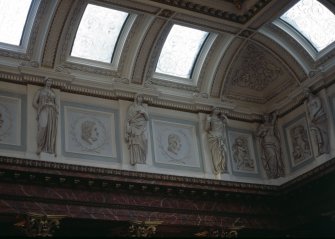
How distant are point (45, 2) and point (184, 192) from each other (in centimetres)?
562

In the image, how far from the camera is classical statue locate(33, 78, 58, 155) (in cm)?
1339

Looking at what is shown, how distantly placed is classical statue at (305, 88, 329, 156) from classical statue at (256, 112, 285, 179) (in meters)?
1.38

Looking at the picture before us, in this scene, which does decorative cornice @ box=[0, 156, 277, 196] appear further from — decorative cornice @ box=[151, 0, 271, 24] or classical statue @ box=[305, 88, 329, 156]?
decorative cornice @ box=[151, 0, 271, 24]

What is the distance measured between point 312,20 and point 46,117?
7445 millimetres

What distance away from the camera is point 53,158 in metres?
13.4

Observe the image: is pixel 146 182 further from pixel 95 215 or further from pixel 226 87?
pixel 226 87

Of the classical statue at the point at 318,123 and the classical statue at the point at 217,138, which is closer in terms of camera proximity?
the classical statue at the point at 318,123

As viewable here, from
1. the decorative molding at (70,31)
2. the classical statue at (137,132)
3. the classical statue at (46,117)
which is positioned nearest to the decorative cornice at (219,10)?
the decorative molding at (70,31)

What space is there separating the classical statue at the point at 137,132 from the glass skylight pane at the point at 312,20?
4574mm

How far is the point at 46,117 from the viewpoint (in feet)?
44.8

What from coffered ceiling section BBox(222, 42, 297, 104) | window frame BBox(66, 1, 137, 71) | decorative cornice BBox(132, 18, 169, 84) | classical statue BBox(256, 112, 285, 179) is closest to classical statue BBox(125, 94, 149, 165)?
decorative cornice BBox(132, 18, 169, 84)

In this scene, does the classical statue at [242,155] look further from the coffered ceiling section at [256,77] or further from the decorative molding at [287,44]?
the decorative molding at [287,44]

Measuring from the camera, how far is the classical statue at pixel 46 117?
1339 cm

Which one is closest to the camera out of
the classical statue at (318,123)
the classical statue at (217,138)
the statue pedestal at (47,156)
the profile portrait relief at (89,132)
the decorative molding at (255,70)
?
the statue pedestal at (47,156)
